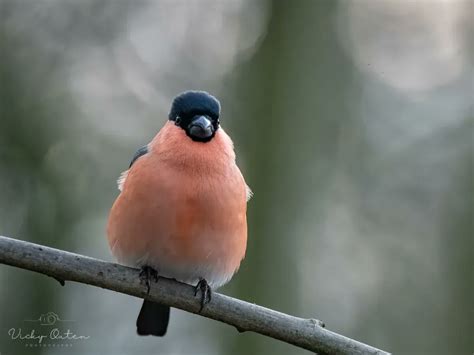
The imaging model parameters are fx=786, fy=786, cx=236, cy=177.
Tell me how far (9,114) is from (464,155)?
6.48 metres

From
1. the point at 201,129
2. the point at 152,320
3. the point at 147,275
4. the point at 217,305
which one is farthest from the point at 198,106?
the point at 152,320

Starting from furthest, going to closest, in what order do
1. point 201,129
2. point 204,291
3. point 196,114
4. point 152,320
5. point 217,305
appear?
point 152,320, point 196,114, point 201,129, point 204,291, point 217,305

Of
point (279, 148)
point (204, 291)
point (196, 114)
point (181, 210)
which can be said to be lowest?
point (204, 291)

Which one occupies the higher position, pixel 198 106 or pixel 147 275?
pixel 198 106

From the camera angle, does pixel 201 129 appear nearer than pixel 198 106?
Yes

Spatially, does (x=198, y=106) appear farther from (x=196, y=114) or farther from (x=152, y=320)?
(x=152, y=320)

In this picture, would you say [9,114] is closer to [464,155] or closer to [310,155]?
[310,155]

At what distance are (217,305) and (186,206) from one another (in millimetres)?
727

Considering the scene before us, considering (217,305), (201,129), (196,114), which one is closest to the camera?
(217,305)

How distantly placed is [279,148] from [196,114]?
5.14 meters

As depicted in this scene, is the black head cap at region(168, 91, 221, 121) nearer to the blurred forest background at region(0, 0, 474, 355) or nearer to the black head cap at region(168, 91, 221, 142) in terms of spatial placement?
the black head cap at region(168, 91, 221, 142)

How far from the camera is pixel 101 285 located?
14.2ft

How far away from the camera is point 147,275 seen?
4762 mm

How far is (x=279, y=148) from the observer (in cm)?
1036
